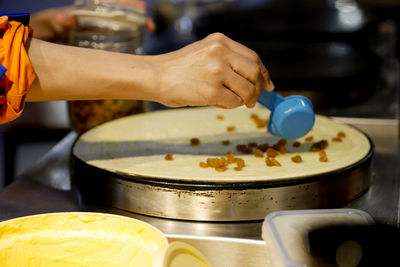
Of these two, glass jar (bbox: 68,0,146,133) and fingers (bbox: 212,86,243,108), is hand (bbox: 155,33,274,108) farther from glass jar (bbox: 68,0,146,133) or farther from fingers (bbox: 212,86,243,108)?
glass jar (bbox: 68,0,146,133)

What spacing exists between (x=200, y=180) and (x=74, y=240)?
28cm

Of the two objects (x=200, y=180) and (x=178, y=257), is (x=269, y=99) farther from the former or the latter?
(x=178, y=257)

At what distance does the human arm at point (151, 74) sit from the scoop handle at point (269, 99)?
0.12 meters

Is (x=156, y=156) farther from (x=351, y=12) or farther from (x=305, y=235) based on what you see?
(x=351, y=12)

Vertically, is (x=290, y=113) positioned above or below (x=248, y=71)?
below

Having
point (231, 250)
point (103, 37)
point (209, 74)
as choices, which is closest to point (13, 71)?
point (209, 74)

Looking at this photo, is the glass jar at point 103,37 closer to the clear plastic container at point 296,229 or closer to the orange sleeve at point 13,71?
the orange sleeve at point 13,71

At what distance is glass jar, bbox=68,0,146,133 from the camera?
154 centimetres

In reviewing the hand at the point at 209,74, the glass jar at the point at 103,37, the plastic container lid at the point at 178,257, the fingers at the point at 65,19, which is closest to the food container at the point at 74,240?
the plastic container lid at the point at 178,257

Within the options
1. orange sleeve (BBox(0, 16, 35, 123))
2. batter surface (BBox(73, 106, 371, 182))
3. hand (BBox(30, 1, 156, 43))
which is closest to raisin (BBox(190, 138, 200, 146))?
batter surface (BBox(73, 106, 371, 182))

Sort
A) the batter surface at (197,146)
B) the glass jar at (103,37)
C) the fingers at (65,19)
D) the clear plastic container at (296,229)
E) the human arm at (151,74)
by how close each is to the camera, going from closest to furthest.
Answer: the clear plastic container at (296,229) → the human arm at (151,74) → the batter surface at (197,146) → the glass jar at (103,37) → the fingers at (65,19)

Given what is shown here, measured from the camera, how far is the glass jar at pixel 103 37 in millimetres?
1541

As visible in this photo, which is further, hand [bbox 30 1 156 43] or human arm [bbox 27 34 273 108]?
hand [bbox 30 1 156 43]

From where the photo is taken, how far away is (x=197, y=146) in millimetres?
1284
